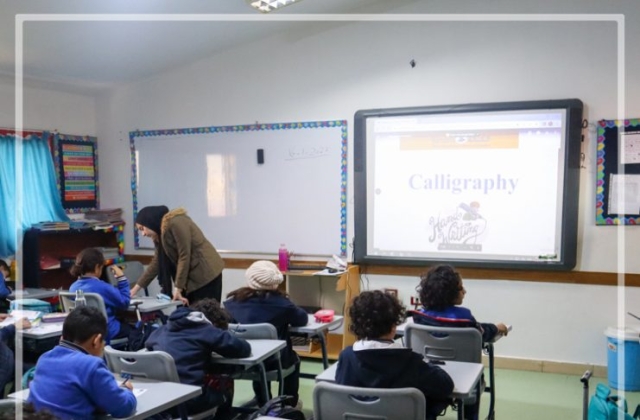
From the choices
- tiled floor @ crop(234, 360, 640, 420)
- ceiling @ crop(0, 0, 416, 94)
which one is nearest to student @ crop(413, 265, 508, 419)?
tiled floor @ crop(234, 360, 640, 420)

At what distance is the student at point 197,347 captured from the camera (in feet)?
8.09

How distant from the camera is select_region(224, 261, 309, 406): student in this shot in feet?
10.4

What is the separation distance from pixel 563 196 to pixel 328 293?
219 centimetres

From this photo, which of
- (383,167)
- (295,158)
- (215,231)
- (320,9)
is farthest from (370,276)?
(320,9)

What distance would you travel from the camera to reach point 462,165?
4.48 metres

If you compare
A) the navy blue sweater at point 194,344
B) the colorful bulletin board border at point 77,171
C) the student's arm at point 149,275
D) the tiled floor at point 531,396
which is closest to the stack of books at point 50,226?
the colorful bulletin board border at point 77,171

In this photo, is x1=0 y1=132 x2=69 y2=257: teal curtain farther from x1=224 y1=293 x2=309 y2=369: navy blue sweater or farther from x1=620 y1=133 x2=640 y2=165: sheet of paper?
x1=620 y1=133 x2=640 y2=165: sheet of paper

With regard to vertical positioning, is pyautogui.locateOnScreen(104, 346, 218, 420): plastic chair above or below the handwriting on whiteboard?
below

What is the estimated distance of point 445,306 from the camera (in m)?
2.88

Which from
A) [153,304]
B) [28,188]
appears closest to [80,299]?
[153,304]

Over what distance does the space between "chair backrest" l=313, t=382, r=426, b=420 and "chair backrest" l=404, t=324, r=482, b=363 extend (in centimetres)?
87

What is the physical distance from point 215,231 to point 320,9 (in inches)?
91.3

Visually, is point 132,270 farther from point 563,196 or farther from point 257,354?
point 563,196

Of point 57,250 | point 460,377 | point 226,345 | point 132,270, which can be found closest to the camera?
point 460,377
